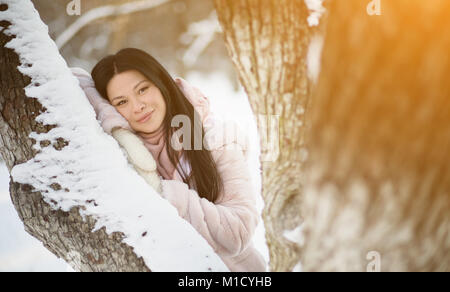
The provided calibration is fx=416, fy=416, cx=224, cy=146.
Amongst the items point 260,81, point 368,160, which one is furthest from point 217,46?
point 368,160

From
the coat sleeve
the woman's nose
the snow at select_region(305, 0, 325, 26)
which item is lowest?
the coat sleeve

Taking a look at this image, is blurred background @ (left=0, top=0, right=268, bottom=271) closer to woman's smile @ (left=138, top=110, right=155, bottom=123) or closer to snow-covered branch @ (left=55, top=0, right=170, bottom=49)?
snow-covered branch @ (left=55, top=0, right=170, bottom=49)

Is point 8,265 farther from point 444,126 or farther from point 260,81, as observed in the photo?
point 444,126

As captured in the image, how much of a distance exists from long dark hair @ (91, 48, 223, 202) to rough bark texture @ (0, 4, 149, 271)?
396 mm

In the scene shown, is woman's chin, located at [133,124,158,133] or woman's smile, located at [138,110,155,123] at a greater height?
woman's smile, located at [138,110,155,123]

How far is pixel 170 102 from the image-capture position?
5.26ft

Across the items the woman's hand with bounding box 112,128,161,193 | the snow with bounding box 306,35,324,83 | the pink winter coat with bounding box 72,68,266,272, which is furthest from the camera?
the pink winter coat with bounding box 72,68,266,272

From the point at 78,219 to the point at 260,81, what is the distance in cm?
66

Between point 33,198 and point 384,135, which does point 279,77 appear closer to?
point 384,135

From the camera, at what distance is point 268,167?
1.35 m

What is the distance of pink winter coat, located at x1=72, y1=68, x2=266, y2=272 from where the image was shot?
1.48 m

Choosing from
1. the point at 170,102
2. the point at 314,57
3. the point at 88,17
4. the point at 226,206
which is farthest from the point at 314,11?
the point at 88,17

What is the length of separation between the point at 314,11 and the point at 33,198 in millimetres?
954

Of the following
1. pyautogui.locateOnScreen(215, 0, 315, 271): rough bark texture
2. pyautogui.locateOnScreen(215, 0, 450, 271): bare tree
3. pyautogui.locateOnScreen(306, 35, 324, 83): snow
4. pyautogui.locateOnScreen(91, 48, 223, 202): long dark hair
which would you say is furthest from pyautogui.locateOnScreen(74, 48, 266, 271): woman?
pyautogui.locateOnScreen(306, 35, 324, 83): snow
